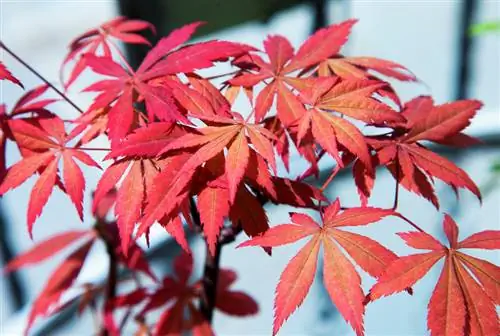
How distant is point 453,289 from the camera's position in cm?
49

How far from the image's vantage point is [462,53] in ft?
6.72

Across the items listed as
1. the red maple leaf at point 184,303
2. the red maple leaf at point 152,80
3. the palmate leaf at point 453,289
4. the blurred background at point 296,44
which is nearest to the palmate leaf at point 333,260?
the palmate leaf at point 453,289

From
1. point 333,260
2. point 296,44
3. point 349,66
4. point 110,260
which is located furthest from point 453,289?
point 296,44

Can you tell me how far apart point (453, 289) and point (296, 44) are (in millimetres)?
1418

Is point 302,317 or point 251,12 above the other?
point 251,12

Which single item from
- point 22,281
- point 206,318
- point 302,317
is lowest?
point 302,317

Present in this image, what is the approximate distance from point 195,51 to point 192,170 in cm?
14

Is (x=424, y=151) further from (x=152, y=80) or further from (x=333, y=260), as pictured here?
(x=152, y=80)

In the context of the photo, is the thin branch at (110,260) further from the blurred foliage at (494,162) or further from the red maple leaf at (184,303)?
the blurred foliage at (494,162)

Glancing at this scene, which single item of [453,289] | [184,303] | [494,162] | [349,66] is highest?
[349,66]

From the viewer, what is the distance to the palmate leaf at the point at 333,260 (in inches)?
19.1

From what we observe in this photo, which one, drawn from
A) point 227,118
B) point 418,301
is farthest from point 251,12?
point 227,118

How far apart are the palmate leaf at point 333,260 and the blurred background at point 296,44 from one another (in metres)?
0.68

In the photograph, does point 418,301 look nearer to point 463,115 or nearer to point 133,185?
point 463,115
